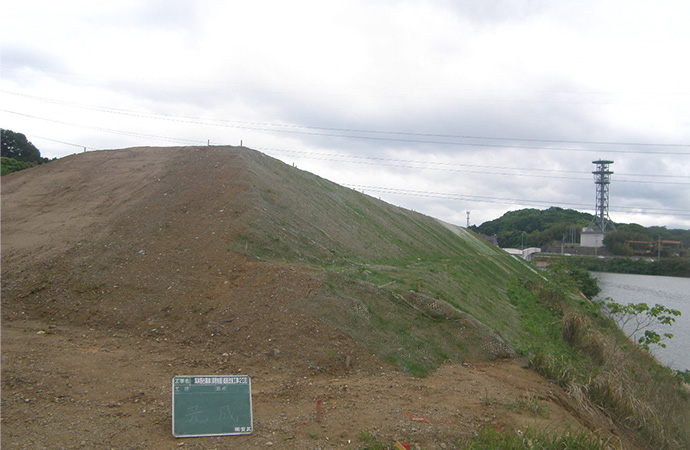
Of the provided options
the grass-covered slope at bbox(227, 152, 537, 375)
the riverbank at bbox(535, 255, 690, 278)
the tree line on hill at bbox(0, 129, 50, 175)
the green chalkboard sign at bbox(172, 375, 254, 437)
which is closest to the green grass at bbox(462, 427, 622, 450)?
the grass-covered slope at bbox(227, 152, 537, 375)

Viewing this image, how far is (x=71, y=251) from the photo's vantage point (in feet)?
40.3

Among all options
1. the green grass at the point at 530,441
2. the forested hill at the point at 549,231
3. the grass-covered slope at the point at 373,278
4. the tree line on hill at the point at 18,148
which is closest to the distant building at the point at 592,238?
the forested hill at the point at 549,231

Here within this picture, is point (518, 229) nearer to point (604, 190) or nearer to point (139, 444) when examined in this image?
point (604, 190)

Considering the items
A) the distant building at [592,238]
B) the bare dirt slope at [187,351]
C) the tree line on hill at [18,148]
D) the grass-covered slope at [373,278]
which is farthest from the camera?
the distant building at [592,238]

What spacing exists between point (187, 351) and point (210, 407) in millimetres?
2930

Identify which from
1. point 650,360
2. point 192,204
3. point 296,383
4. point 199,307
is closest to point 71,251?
point 192,204

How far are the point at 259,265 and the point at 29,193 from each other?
472 inches

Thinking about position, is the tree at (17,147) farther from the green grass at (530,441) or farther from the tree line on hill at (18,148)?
the green grass at (530,441)

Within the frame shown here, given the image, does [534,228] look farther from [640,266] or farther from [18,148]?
[18,148]

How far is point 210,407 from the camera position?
585 centimetres

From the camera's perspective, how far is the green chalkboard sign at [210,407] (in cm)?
571

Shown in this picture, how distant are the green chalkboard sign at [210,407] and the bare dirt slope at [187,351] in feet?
0.45

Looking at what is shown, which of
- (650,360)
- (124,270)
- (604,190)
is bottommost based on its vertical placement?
(650,360)

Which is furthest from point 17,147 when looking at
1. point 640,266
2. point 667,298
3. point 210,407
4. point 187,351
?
point 640,266
